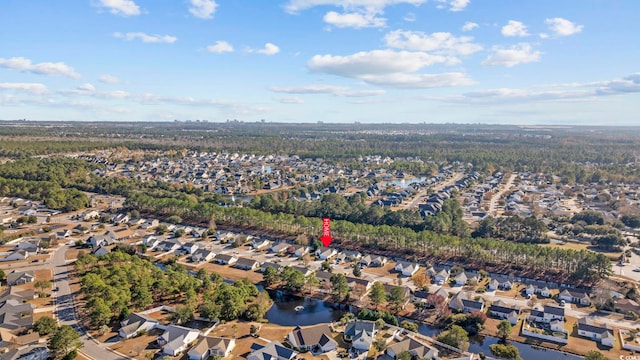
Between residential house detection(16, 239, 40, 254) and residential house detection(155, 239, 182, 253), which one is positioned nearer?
residential house detection(16, 239, 40, 254)

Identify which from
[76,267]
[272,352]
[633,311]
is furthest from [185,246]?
[633,311]

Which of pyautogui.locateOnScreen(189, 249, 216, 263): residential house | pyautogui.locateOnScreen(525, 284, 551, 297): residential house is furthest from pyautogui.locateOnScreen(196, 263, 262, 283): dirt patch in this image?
pyautogui.locateOnScreen(525, 284, 551, 297): residential house

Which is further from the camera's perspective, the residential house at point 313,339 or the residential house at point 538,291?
the residential house at point 538,291

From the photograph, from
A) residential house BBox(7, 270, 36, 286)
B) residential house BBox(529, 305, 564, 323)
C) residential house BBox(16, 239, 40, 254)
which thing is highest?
residential house BBox(16, 239, 40, 254)

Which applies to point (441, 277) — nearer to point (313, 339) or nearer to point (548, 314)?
point (548, 314)

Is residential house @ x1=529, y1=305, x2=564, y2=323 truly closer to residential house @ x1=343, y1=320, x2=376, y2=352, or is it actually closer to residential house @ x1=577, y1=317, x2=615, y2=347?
residential house @ x1=577, y1=317, x2=615, y2=347

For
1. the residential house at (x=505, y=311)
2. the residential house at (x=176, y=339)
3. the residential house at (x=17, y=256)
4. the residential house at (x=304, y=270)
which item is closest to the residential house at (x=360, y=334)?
the residential house at (x=176, y=339)

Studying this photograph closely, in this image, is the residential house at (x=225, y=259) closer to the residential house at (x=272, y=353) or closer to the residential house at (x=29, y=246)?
the residential house at (x=272, y=353)
